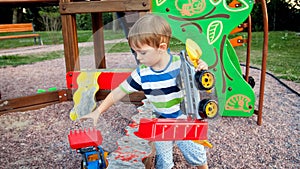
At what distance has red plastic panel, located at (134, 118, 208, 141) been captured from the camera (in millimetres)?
1264

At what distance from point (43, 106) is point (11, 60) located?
5.09m

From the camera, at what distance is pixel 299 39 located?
10.5 meters

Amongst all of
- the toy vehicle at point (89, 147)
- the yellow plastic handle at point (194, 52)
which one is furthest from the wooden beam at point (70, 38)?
the yellow plastic handle at point (194, 52)

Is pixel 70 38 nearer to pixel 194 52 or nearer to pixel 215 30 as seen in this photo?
pixel 215 30

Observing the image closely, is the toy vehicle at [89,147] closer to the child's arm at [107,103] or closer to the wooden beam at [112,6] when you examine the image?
the child's arm at [107,103]

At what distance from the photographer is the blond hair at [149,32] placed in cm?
140

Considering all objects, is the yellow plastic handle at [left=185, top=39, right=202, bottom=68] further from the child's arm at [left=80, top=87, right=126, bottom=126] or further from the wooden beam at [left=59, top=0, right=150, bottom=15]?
the wooden beam at [left=59, top=0, right=150, bottom=15]

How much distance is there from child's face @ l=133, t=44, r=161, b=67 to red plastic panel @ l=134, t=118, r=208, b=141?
1.07 feet

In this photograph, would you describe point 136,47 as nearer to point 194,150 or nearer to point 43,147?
point 194,150

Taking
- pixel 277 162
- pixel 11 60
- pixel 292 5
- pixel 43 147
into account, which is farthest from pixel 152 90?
pixel 292 5

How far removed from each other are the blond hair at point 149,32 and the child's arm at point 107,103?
0.38 m

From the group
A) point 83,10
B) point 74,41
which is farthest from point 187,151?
point 74,41

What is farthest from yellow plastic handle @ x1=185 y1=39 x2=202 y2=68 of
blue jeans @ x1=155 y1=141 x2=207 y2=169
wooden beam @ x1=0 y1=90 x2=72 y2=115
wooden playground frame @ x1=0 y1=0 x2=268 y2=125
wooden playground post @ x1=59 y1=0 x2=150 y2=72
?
wooden beam @ x1=0 y1=90 x2=72 y2=115

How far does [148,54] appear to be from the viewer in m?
1.47
